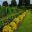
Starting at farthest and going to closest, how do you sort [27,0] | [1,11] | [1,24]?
1. [27,0]
2. [1,11]
3. [1,24]

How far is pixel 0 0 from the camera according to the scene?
3.17m

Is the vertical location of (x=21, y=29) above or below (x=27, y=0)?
below

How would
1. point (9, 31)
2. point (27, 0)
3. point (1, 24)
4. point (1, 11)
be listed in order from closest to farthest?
point (9, 31) → point (1, 24) → point (1, 11) → point (27, 0)

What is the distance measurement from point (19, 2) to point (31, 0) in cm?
40

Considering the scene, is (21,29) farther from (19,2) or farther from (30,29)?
(19,2)

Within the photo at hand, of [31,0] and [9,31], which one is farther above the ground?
[31,0]

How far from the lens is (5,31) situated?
1.04 metres

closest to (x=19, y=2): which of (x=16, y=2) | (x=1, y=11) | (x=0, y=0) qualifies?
(x=16, y=2)

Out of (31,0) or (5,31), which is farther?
(31,0)

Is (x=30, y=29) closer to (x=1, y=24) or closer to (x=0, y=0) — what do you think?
(x=1, y=24)

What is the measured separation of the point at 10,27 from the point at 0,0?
87.2 inches

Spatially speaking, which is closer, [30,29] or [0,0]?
Result: [30,29]

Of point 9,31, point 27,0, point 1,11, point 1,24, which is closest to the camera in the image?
point 9,31

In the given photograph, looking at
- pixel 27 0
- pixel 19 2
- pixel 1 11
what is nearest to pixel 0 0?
pixel 19 2
